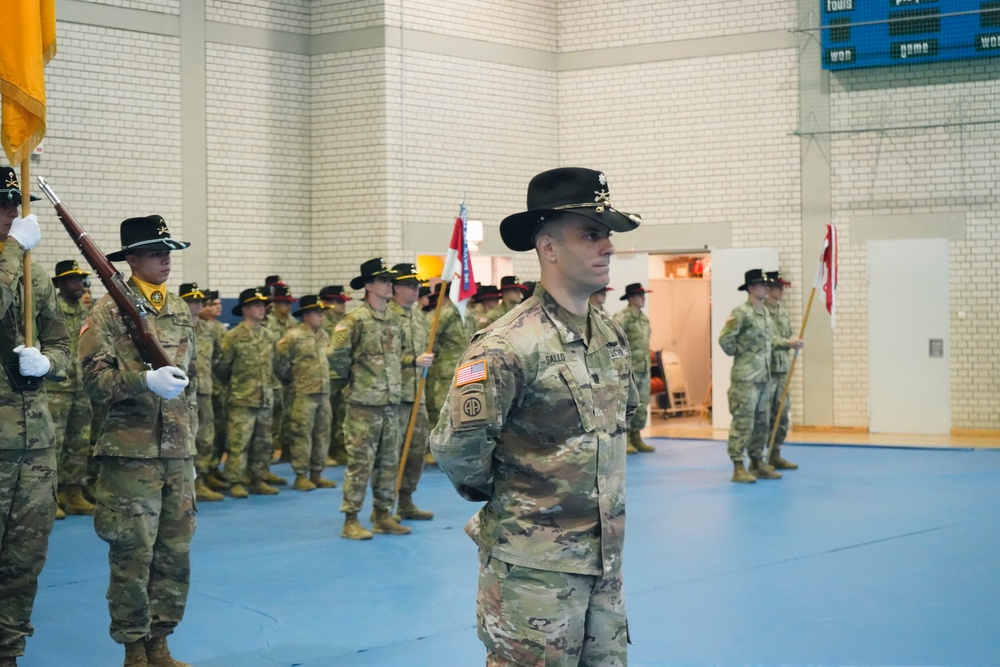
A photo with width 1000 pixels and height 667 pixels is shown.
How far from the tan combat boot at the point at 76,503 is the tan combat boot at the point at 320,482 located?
250 centimetres

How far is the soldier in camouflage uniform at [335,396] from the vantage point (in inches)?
552

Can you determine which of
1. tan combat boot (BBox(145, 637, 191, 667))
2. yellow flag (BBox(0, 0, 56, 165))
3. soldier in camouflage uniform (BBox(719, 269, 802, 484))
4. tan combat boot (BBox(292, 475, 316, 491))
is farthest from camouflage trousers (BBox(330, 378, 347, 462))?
yellow flag (BBox(0, 0, 56, 165))

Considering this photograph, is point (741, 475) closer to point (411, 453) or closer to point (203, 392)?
point (411, 453)

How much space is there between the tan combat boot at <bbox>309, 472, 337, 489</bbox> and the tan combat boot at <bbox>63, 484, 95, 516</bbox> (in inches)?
98.5

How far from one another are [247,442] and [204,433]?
0.50m

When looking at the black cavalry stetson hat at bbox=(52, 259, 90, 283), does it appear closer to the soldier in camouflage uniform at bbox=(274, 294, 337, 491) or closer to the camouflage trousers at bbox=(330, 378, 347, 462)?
the soldier in camouflage uniform at bbox=(274, 294, 337, 491)

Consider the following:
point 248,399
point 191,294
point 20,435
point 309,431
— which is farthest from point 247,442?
point 20,435

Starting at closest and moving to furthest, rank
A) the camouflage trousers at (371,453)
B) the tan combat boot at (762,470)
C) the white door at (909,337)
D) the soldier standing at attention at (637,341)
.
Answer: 1. the camouflage trousers at (371,453)
2. the tan combat boot at (762,470)
3. the soldier standing at attention at (637,341)
4. the white door at (909,337)

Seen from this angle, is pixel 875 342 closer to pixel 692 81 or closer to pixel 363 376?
pixel 692 81

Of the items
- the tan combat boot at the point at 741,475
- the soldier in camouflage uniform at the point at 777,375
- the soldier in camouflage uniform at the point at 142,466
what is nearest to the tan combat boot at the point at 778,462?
the soldier in camouflage uniform at the point at 777,375

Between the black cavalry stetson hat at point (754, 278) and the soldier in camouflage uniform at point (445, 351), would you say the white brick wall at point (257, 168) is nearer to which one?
the soldier in camouflage uniform at point (445, 351)

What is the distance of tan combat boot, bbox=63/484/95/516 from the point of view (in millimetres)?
10625

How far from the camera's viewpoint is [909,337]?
54.4 feet

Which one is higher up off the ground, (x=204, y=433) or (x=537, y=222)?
(x=537, y=222)
